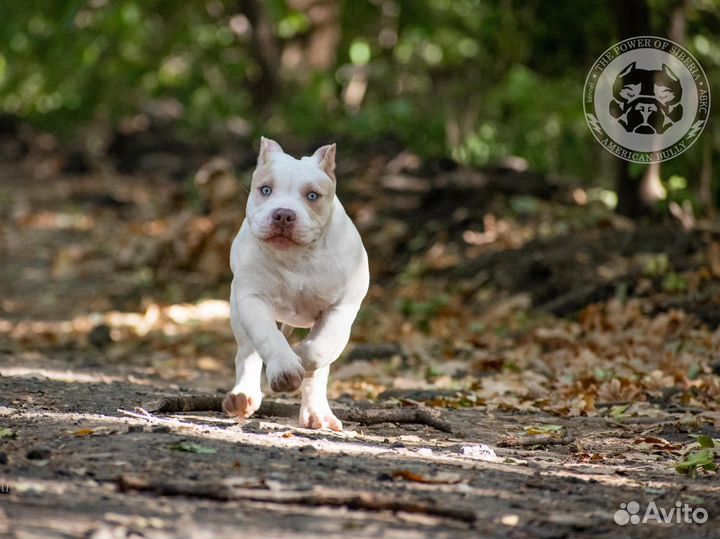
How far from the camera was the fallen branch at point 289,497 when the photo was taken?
12.3 ft

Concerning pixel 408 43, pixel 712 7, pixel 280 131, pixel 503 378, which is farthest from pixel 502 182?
pixel 408 43

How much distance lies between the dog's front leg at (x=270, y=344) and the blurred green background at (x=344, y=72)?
22.2ft

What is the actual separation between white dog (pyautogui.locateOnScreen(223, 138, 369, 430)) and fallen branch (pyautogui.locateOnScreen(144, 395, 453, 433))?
12.7 inches

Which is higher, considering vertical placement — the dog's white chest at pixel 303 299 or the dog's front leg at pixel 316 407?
the dog's white chest at pixel 303 299

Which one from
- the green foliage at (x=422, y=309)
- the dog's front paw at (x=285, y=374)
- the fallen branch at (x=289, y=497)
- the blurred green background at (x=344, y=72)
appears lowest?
the fallen branch at (x=289, y=497)

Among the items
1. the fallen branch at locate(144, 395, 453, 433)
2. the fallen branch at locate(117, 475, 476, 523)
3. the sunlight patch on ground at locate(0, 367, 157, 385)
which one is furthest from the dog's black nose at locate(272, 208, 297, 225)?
the sunlight patch on ground at locate(0, 367, 157, 385)

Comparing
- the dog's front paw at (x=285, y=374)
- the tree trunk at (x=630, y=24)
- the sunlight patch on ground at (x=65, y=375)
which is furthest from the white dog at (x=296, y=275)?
the tree trunk at (x=630, y=24)

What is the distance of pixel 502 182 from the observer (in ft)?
42.6

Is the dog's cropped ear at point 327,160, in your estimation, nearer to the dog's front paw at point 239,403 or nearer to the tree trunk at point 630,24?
the dog's front paw at point 239,403

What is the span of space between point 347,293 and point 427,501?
163 centimetres

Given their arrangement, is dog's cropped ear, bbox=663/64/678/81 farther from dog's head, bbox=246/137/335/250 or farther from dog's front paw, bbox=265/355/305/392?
dog's front paw, bbox=265/355/305/392

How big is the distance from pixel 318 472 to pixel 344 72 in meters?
A: 17.5

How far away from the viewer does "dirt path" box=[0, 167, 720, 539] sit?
3.56 metres

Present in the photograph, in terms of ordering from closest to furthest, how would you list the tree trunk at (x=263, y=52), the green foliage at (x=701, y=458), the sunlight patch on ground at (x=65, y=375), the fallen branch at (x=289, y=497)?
the fallen branch at (x=289, y=497) < the green foliage at (x=701, y=458) < the sunlight patch on ground at (x=65, y=375) < the tree trunk at (x=263, y=52)
